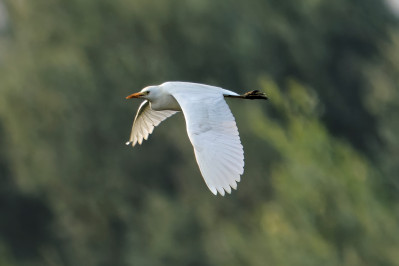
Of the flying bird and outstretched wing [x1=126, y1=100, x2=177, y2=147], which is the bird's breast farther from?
outstretched wing [x1=126, y1=100, x2=177, y2=147]

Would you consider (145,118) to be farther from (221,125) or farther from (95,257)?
(95,257)

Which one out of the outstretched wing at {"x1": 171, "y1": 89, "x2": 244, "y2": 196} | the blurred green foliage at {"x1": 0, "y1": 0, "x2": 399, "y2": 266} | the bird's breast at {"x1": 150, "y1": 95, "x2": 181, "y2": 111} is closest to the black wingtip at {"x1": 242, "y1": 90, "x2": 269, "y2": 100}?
the bird's breast at {"x1": 150, "y1": 95, "x2": 181, "y2": 111}

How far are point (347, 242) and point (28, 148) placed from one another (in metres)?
9.76

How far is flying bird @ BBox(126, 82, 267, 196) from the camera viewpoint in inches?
225

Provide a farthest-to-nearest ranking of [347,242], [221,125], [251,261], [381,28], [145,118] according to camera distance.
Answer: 1. [381,28]
2. [251,261]
3. [347,242]
4. [145,118]
5. [221,125]

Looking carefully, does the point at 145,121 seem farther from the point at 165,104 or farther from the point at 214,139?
the point at 214,139

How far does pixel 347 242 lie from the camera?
1222 cm

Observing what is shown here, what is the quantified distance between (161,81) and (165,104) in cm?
1140

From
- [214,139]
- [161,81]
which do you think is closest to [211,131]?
[214,139]

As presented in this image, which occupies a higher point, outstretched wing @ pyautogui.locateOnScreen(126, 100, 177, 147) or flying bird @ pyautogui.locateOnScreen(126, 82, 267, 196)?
flying bird @ pyautogui.locateOnScreen(126, 82, 267, 196)

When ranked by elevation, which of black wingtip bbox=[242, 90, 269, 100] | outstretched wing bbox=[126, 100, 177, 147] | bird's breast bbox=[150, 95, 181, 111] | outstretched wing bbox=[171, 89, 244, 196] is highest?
outstretched wing bbox=[171, 89, 244, 196]

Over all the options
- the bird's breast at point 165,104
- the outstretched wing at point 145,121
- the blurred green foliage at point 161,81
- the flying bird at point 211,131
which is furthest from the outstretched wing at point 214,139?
the blurred green foliage at point 161,81

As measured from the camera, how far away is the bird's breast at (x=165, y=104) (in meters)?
6.80

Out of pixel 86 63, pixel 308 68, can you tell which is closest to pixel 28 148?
pixel 86 63
